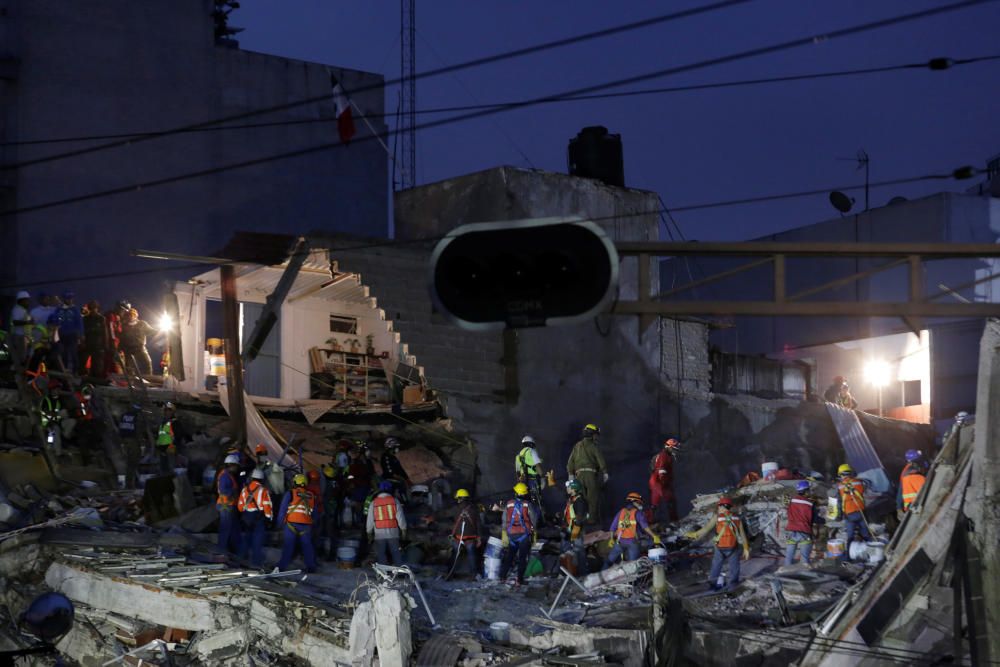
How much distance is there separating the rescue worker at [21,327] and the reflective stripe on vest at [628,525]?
37.4ft

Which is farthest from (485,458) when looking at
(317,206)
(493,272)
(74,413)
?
(493,272)

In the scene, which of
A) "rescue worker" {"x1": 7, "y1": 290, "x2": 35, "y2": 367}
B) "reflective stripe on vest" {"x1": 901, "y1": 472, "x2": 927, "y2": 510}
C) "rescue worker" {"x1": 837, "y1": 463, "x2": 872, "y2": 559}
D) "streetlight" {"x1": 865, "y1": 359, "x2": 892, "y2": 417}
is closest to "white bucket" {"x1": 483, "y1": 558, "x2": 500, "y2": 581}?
"rescue worker" {"x1": 837, "y1": 463, "x2": 872, "y2": 559}

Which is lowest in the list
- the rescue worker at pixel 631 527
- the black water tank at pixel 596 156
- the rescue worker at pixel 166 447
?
the rescue worker at pixel 631 527

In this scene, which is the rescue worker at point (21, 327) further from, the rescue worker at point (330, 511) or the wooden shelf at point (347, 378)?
the wooden shelf at point (347, 378)

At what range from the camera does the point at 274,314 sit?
24.8m

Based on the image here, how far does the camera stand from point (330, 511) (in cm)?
2144

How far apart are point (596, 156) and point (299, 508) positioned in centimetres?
1288

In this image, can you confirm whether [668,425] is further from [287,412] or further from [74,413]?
[74,413]

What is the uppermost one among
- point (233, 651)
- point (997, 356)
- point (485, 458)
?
point (997, 356)

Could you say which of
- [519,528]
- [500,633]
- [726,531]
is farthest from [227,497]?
[726,531]

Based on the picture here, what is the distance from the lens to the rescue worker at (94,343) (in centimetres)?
2536

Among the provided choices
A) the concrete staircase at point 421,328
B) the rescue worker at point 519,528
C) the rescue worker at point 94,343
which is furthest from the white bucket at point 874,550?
the rescue worker at point 94,343

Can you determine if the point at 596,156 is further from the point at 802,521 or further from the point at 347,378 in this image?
the point at 802,521

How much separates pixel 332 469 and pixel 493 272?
45.3 feet
